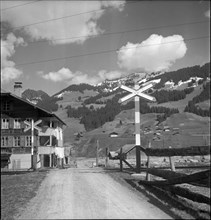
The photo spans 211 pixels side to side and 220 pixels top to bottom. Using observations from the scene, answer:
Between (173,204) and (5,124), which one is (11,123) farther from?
(173,204)

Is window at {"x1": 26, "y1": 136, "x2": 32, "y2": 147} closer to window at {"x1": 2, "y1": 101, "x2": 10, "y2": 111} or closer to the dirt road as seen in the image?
window at {"x1": 2, "y1": 101, "x2": 10, "y2": 111}

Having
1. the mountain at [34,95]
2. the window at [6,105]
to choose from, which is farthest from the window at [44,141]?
the window at [6,105]

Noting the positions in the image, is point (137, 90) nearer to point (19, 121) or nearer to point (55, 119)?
point (55, 119)

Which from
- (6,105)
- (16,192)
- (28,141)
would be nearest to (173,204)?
(28,141)

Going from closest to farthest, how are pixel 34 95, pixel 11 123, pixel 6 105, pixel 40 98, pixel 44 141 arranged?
pixel 40 98, pixel 34 95, pixel 44 141, pixel 11 123, pixel 6 105

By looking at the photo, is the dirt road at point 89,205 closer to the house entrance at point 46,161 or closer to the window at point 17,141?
the house entrance at point 46,161

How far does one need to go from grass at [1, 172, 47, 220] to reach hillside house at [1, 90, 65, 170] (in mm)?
1309

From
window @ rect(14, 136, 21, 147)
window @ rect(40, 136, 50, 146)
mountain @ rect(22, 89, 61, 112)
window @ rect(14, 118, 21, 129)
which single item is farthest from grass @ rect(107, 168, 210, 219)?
window @ rect(14, 118, 21, 129)

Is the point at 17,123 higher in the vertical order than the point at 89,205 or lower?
higher

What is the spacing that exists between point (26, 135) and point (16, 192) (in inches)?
170

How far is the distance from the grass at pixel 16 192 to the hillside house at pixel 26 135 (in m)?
1.31

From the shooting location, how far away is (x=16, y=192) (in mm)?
10547

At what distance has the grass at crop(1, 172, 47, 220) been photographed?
27.1 ft

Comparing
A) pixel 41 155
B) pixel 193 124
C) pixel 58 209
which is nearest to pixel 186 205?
pixel 58 209
